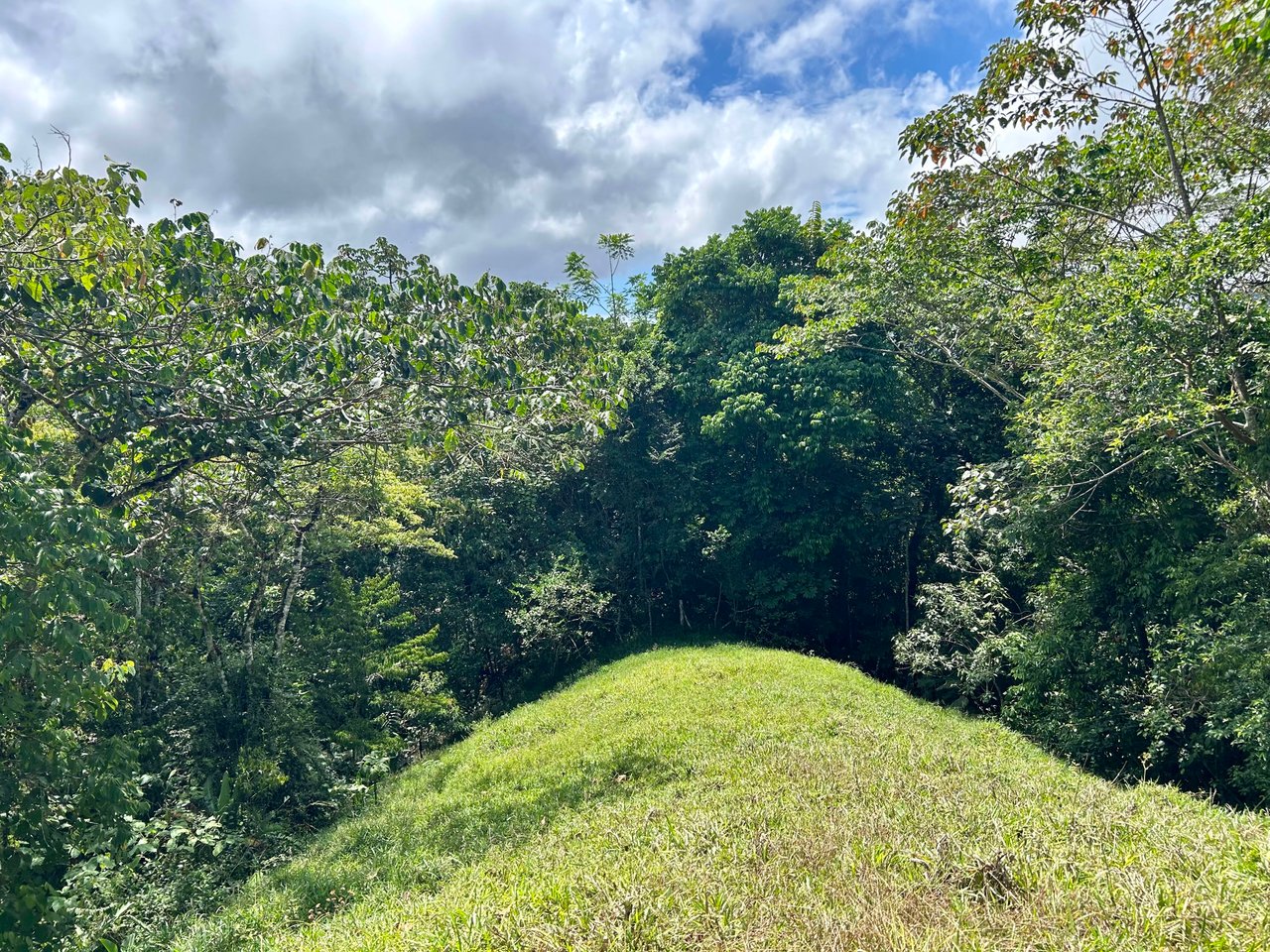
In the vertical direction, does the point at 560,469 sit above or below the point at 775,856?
above

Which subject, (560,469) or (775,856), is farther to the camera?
(560,469)

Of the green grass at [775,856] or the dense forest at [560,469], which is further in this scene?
the dense forest at [560,469]

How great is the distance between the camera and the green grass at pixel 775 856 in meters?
2.53

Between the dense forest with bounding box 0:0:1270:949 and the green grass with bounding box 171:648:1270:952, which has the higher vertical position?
the dense forest with bounding box 0:0:1270:949

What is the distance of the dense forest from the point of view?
460 centimetres

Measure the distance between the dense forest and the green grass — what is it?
1.70 m

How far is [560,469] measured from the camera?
727 cm

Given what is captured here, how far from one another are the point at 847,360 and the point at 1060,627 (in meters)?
6.78

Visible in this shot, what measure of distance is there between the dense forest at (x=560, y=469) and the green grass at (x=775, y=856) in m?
1.70

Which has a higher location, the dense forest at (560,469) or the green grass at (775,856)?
the dense forest at (560,469)

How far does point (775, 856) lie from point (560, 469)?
15.4ft

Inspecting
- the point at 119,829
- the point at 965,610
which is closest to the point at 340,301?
Answer: the point at 119,829

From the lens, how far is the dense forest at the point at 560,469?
4598 mm

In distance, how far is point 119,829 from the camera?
453 cm
